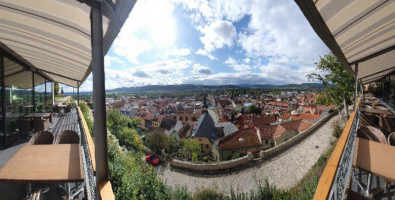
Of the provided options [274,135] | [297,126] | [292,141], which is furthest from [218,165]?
[297,126]

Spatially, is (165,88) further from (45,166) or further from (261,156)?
(45,166)

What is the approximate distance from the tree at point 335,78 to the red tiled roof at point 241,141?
514 inches

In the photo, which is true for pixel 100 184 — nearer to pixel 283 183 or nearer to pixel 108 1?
pixel 108 1

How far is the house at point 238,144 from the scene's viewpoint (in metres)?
25.5

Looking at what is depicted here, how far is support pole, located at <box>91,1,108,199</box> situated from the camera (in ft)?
4.76

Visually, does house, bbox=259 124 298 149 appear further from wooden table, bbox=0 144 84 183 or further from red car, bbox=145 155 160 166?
wooden table, bbox=0 144 84 183

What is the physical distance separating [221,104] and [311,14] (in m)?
85.7

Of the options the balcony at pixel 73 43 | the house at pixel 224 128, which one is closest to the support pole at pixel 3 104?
the balcony at pixel 73 43

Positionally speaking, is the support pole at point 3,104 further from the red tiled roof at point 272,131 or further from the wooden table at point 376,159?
the red tiled roof at point 272,131

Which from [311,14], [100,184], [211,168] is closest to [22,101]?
[100,184]

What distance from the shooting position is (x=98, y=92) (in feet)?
4.81

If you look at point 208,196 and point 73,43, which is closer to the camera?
point 73,43

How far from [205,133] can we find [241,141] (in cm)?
1203

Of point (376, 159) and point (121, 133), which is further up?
point (376, 159)
